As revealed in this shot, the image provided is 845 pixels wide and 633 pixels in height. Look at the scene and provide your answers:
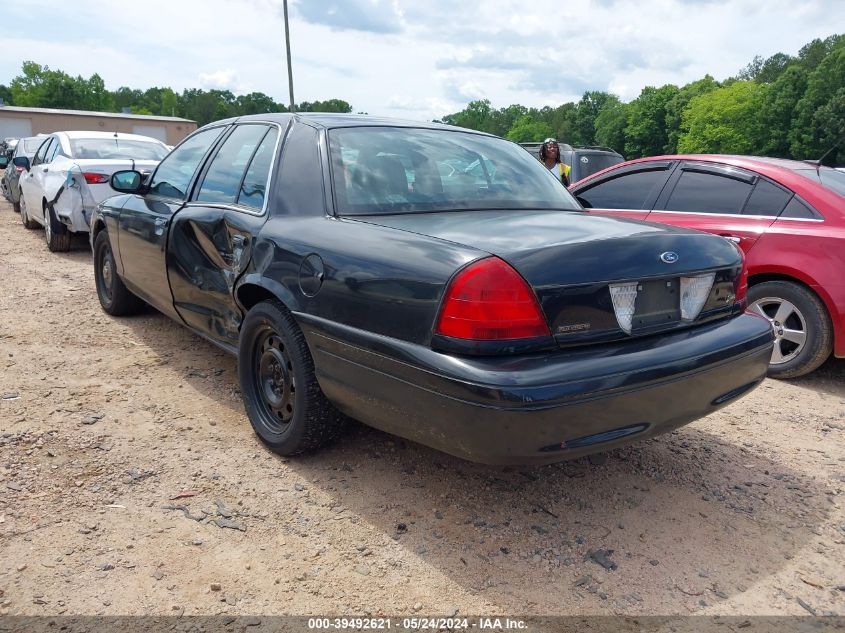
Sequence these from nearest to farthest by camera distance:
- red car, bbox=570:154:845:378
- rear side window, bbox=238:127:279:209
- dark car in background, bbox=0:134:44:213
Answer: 1. rear side window, bbox=238:127:279:209
2. red car, bbox=570:154:845:378
3. dark car in background, bbox=0:134:44:213

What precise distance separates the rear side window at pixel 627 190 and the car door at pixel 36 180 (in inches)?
287

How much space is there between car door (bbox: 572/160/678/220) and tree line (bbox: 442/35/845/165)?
97.1ft

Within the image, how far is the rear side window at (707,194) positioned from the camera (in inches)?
195

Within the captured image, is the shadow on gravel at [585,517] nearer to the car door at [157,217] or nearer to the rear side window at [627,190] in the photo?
the car door at [157,217]

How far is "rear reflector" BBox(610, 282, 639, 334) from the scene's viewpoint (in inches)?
98.4

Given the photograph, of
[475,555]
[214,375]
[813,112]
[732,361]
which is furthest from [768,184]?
[813,112]

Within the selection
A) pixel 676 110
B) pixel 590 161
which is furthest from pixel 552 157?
pixel 676 110

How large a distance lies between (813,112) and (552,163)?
191 ft

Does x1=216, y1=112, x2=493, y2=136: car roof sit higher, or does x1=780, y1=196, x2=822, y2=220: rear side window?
x1=216, y1=112, x2=493, y2=136: car roof

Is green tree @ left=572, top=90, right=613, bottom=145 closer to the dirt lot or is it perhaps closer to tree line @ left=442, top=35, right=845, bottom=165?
tree line @ left=442, top=35, right=845, bottom=165

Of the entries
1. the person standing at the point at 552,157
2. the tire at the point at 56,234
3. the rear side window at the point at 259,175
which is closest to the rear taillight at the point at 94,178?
the tire at the point at 56,234

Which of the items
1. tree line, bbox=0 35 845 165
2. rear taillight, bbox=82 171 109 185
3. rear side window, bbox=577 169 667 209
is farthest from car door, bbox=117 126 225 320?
tree line, bbox=0 35 845 165

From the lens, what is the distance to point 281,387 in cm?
331

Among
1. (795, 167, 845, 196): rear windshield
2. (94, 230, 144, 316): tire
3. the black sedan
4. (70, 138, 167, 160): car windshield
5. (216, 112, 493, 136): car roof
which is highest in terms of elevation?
(216, 112, 493, 136): car roof
